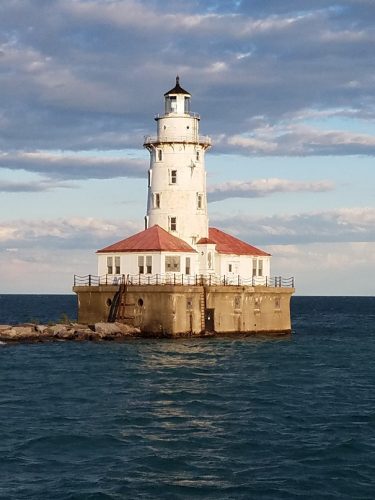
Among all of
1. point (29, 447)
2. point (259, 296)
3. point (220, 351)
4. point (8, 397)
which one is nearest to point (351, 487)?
point (29, 447)

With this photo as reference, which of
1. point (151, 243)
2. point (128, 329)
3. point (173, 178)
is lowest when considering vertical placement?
point (128, 329)

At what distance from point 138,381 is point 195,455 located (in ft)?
49.4

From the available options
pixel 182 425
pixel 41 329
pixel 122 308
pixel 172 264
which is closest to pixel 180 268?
pixel 172 264

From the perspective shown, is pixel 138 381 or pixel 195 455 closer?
pixel 195 455

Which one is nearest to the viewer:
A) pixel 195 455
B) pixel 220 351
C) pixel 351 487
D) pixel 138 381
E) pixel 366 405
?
pixel 351 487

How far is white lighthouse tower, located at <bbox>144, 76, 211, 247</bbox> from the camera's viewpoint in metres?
67.8

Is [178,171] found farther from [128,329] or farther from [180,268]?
[128,329]

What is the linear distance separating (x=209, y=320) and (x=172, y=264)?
468 centimetres

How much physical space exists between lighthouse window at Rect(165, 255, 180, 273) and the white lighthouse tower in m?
4.65

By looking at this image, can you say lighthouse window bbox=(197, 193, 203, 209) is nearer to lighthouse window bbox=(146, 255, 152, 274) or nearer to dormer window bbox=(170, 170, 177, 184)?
dormer window bbox=(170, 170, 177, 184)

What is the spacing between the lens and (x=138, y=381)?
42656 mm

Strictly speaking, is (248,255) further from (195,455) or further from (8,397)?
(195,455)

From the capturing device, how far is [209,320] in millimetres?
61500

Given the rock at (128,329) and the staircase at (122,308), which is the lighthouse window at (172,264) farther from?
the rock at (128,329)
